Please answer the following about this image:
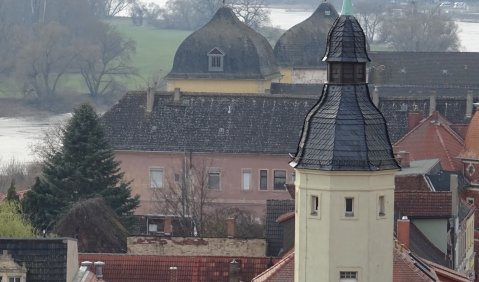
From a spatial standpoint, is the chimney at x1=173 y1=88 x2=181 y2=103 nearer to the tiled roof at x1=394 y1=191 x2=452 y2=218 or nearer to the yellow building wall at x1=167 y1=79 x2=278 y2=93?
the yellow building wall at x1=167 y1=79 x2=278 y2=93

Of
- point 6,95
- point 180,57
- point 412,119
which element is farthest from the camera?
point 6,95

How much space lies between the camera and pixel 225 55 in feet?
300

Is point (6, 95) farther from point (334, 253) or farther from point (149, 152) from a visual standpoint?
point (334, 253)

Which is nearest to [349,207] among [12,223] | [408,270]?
[408,270]

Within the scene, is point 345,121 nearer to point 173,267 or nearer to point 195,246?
point 173,267

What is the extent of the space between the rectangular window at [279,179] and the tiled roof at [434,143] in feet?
16.3

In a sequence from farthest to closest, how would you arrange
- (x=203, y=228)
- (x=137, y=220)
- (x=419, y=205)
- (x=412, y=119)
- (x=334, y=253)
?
1. (x=412, y=119)
2. (x=137, y=220)
3. (x=203, y=228)
4. (x=419, y=205)
5. (x=334, y=253)

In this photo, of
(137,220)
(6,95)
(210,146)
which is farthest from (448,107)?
(6,95)

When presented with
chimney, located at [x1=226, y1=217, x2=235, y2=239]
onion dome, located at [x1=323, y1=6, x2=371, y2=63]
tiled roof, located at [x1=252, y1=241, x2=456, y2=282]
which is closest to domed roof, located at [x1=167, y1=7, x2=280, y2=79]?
chimney, located at [x1=226, y1=217, x2=235, y2=239]

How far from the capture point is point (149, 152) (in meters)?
73.6

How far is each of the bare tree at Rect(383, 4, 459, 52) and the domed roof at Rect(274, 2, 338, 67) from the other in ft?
136

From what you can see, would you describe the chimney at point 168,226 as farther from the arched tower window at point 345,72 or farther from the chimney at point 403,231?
the arched tower window at point 345,72

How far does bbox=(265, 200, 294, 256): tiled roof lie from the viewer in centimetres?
5062

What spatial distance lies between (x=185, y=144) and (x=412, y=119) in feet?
22.4
